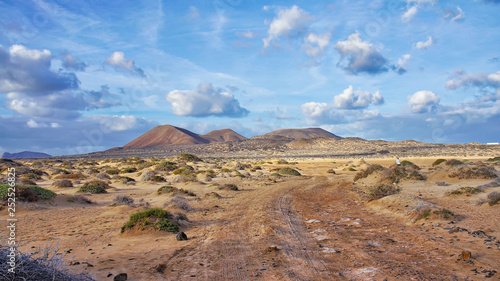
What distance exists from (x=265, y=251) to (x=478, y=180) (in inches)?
736

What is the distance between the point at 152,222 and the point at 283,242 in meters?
4.65

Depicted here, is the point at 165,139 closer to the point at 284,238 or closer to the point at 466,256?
the point at 284,238

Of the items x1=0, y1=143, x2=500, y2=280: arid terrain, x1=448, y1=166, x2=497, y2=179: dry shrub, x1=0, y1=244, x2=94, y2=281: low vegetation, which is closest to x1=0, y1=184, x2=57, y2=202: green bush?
x1=0, y1=143, x2=500, y2=280: arid terrain

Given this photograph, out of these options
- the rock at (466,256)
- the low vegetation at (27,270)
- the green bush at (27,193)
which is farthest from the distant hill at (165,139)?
the low vegetation at (27,270)

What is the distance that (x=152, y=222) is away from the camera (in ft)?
33.1

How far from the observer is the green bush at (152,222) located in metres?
9.86

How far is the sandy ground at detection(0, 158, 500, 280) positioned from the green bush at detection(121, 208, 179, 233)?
1.22 ft

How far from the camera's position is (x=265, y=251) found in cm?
751

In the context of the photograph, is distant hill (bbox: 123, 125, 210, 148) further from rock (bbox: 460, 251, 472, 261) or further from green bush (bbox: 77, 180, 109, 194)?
rock (bbox: 460, 251, 472, 261)

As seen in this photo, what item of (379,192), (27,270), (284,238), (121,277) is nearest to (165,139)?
(379,192)

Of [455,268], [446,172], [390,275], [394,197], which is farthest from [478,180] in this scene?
[390,275]

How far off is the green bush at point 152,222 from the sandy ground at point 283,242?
37 cm

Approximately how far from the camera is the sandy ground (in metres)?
6.13

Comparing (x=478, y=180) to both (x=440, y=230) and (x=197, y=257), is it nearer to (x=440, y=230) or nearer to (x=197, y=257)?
(x=440, y=230)
